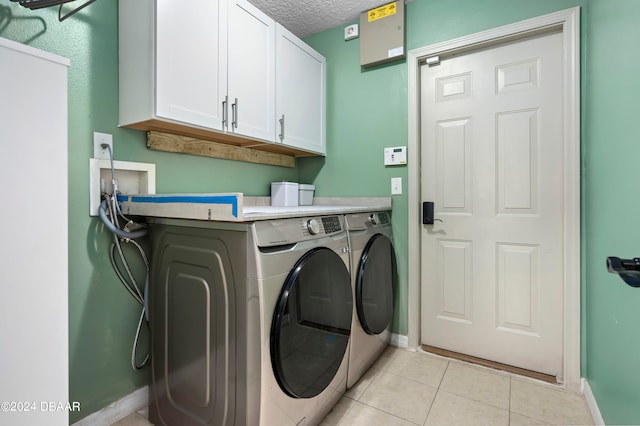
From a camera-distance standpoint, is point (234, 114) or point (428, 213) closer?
point (234, 114)

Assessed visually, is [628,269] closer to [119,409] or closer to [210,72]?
[210,72]

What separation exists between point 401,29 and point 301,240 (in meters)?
1.84

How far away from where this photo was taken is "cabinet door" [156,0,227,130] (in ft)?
4.53

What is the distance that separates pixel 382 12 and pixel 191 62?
1.53 meters

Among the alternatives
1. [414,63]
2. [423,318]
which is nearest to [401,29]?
[414,63]

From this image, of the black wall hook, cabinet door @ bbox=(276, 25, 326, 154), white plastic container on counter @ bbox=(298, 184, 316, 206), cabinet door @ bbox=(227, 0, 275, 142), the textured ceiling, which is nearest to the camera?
the black wall hook

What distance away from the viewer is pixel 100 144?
1.45 m

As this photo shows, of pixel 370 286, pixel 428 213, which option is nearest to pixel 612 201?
pixel 428 213

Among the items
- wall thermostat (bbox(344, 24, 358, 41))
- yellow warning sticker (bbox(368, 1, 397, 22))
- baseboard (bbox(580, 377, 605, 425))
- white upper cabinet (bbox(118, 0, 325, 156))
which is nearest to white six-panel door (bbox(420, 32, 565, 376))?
baseboard (bbox(580, 377, 605, 425))

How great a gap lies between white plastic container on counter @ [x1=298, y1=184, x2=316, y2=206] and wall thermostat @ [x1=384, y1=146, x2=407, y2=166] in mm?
670

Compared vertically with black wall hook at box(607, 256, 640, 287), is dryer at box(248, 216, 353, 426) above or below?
below

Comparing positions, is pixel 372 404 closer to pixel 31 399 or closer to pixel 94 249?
pixel 31 399

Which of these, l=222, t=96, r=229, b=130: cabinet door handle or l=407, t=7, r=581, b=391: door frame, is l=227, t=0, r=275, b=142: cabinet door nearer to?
l=222, t=96, r=229, b=130: cabinet door handle

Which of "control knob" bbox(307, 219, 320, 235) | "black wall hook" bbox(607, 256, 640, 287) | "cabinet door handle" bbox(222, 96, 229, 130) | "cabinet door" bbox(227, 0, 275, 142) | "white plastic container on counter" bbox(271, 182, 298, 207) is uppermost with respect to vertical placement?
"cabinet door" bbox(227, 0, 275, 142)
